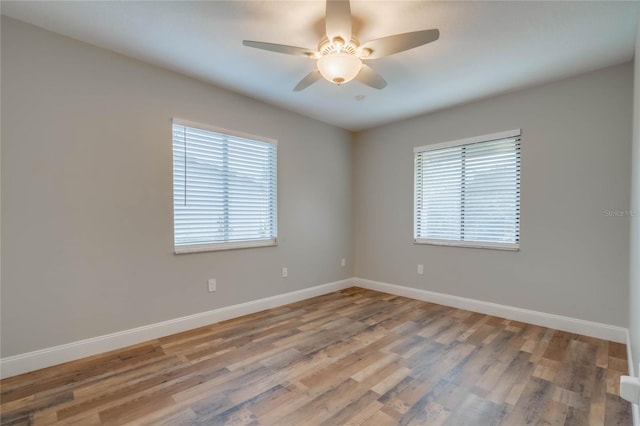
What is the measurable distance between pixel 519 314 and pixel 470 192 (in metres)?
1.47

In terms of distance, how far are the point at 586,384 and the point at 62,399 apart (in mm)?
3503

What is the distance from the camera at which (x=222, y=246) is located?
3252mm

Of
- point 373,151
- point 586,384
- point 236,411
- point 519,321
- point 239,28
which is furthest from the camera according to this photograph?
point 373,151

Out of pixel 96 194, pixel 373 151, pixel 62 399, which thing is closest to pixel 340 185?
pixel 373 151

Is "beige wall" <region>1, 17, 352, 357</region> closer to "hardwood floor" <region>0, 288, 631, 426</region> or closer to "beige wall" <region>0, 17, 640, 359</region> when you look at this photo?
"beige wall" <region>0, 17, 640, 359</region>

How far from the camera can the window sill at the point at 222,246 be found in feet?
9.70

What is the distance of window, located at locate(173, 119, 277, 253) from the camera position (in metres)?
2.98

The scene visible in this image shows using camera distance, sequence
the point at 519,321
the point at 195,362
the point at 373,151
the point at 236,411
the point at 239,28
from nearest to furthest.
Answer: the point at 236,411, the point at 239,28, the point at 195,362, the point at 519,321, the point at 373,151

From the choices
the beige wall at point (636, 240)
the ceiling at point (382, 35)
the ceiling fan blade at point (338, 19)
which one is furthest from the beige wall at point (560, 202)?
the ceiling fan blade at point (338, 19)

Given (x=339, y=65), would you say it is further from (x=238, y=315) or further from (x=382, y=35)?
(x=238, y=315)

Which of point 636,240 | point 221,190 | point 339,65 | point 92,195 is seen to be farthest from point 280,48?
point 636,240

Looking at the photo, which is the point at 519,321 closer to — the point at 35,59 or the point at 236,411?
the point at 236,411

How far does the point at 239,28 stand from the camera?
2.19 m

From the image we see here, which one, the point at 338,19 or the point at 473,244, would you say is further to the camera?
the point at 473,244
